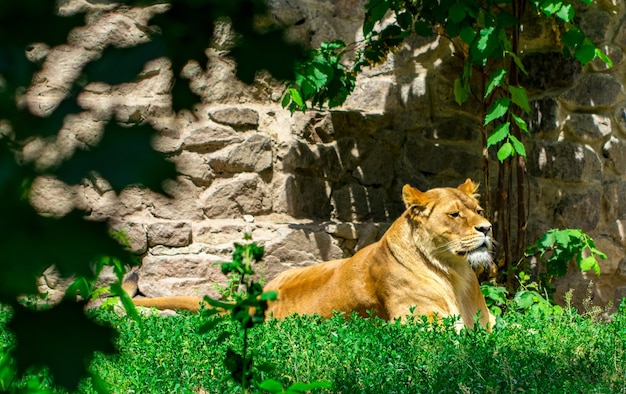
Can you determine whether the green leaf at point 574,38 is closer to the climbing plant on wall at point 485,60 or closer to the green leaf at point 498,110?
the climbing plant on wall at point 485,60

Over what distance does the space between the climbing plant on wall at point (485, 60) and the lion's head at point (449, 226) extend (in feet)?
1.88

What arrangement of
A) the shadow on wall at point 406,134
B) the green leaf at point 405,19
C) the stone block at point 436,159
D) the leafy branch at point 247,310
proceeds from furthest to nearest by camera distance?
the stone block at point 436,159 < the shadow on wall at point 406,134 < the green leaf at point 405,19 < the leafy branch at point 247,310

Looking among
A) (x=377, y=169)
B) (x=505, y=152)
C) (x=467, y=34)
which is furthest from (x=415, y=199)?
(x=377, y=169)

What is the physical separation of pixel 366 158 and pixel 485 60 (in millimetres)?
1343

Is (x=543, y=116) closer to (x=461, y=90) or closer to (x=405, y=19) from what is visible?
(x=461, y=90)

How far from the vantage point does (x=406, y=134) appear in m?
6.32

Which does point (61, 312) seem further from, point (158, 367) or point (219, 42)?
point (158, 367)

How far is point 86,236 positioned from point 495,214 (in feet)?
17.4

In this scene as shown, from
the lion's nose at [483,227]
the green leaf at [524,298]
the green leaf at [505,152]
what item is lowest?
the green leaf at [524,298]

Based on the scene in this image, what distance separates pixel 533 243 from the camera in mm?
6242

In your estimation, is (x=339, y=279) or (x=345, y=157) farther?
(x=345, y=157)

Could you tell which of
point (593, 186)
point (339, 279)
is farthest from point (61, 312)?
point (593, 186)

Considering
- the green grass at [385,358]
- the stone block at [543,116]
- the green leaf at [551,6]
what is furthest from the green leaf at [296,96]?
the stone block at [543,116]

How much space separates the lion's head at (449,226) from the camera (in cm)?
482
